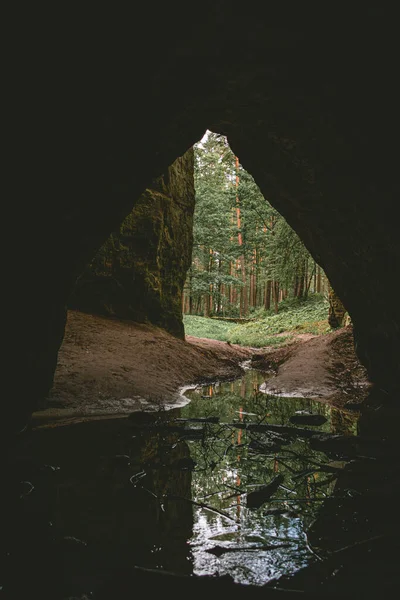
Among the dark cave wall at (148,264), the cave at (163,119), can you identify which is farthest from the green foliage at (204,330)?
the cave at (163,119)

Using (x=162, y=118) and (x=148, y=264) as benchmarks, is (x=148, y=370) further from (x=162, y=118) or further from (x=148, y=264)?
(x=162, y=118)

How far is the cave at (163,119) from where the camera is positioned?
10.7 feet

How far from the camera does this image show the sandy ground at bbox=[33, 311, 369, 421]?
6398 mm

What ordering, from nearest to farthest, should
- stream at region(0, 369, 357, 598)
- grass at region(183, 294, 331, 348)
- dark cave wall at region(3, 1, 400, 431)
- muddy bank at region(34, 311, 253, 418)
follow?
stream at region(0, 369, 357, 598)
dark cave wall at region(3, 1, 400, 431)
muddy bank at region(34, 311, 253, 418)
grass at region(183, 294, 331, 348)

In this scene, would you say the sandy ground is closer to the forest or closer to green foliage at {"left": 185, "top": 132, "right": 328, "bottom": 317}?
the forest

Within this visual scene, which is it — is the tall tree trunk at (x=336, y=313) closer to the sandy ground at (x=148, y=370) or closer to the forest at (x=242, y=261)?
the forest at (x=242, y=261)

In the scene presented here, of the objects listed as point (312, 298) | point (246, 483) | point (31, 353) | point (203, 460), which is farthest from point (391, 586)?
point (312, 298)

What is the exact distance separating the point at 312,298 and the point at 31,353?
22.9 meters

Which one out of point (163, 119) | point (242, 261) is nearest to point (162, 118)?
point (163, 119)

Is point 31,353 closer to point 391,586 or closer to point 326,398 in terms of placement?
point 391,586

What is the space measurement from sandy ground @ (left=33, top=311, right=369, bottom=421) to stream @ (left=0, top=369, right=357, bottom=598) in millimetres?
1045

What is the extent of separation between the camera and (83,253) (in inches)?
185

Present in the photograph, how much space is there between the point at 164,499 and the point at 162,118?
12.7ft

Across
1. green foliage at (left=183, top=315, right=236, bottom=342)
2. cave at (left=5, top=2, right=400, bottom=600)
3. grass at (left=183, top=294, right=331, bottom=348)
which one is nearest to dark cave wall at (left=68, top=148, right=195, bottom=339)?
cave at (left=5, top=2, right=400, bottom=600)
